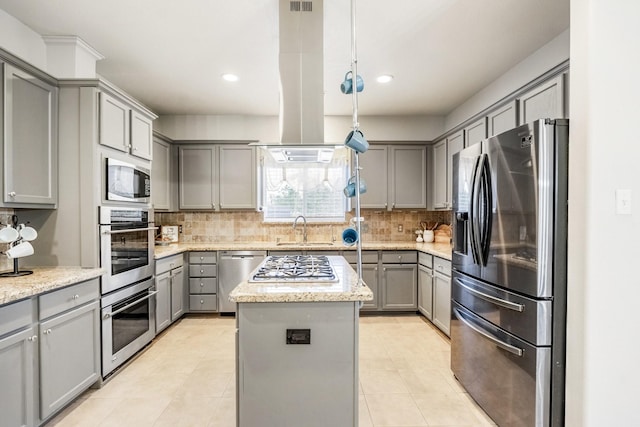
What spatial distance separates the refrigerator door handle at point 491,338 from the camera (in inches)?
69.3

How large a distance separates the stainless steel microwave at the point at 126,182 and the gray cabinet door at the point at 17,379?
1078mm

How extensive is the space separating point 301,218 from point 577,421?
11.5 ft

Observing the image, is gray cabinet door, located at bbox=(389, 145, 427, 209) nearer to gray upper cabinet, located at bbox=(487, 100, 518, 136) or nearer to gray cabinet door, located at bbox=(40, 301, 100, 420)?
gray upper cabinet, located at bbox=(487, 100, 518, 136)

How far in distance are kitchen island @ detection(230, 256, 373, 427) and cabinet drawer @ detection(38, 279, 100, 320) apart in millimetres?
1203

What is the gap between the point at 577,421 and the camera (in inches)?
61.5

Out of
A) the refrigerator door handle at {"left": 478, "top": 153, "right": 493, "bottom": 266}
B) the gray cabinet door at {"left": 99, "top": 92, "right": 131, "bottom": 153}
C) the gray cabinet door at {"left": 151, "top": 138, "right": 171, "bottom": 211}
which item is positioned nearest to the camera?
the refrigerator door handle at {"left": 478, "top": 153, "right": 493, "bottom": 266}

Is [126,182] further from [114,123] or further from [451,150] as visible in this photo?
[451,150]

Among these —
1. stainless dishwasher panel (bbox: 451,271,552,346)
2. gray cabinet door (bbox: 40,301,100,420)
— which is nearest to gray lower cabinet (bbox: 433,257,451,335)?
stainless dishwasher panel (bbox: 451,271,552,346)

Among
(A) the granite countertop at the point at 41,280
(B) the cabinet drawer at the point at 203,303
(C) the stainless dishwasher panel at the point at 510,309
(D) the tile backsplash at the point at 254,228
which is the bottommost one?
(B) the cabinet drawer at the point at 203,303

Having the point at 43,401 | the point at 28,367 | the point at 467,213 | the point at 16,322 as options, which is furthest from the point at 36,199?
the point at 467,213

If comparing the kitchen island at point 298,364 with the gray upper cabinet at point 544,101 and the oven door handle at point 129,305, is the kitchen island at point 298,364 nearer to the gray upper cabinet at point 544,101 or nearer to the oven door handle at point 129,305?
the oven door handle at point 129,305

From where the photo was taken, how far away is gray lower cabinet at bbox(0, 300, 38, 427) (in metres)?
1.62

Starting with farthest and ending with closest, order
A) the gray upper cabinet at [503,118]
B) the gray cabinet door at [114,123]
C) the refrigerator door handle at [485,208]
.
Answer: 1. the gray upper cabinet at [503,118]
2. the gray cabinet door at [114,123]
3. the refrigerator door handle at [485,208]

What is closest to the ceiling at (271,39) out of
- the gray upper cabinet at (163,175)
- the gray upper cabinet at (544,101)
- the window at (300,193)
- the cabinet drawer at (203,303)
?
the gray upper cabinet at (544,101)
